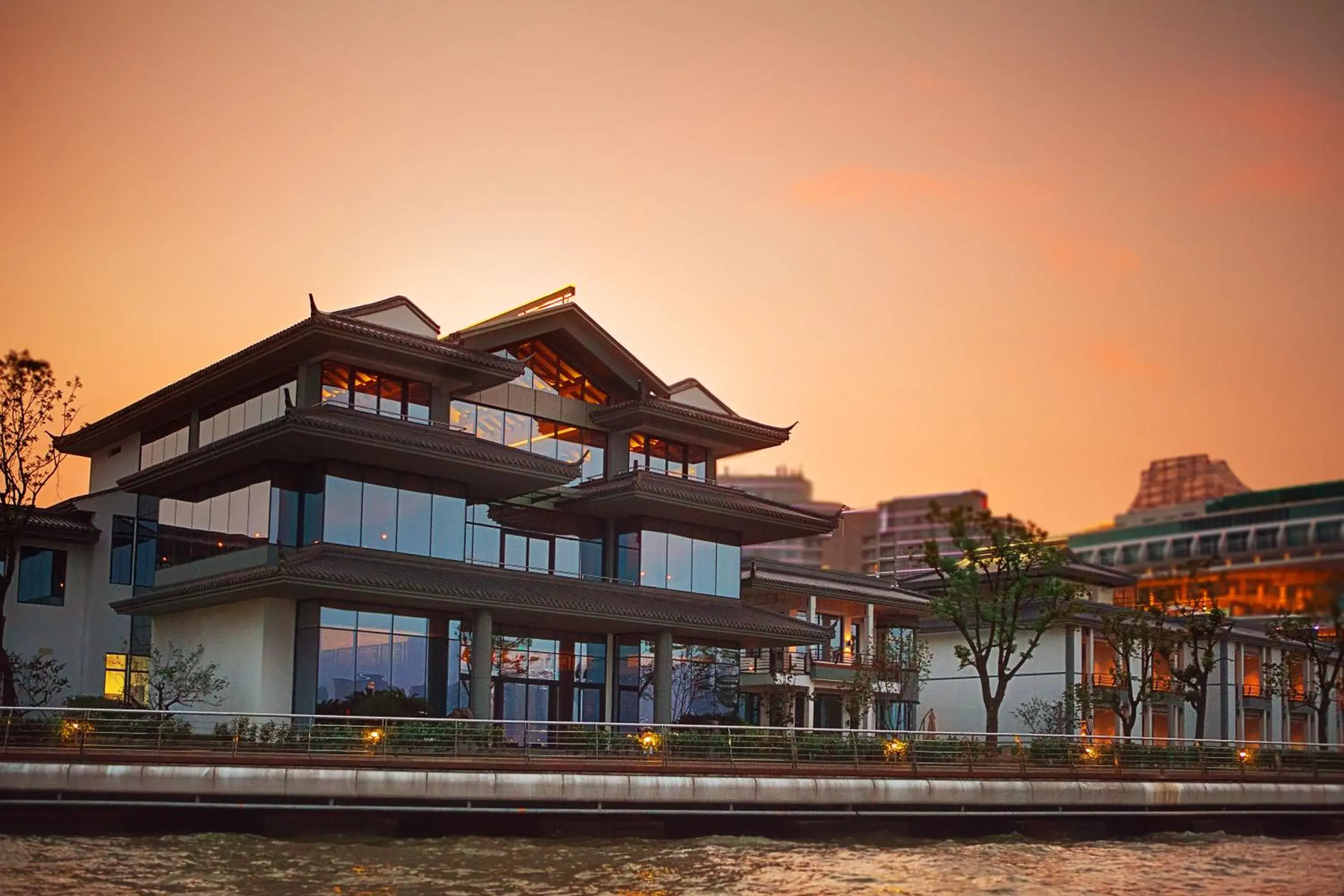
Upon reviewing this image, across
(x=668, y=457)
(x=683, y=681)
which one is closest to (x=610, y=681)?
(x=683, y=681)

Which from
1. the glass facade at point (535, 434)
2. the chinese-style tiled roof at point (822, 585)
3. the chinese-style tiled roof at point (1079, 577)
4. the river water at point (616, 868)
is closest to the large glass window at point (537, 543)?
the glass facade at point (535, 434)

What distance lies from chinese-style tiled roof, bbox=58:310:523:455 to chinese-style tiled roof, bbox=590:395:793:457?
525cm

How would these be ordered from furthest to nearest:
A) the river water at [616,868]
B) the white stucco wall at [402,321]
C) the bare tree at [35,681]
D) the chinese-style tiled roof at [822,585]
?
the chinese-style tiled roof at [822,585] → the bare tree at [35,681] → the white stucco wall at [402,321] → the river water at [616,868]

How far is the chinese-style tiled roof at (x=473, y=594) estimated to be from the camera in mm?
39156

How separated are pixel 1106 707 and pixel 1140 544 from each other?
58.1m

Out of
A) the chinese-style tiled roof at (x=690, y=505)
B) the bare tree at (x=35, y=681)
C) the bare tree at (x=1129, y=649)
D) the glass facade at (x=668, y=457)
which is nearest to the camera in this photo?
the bare tree at (x=35, y=681)

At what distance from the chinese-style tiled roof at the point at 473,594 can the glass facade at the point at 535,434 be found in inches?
153

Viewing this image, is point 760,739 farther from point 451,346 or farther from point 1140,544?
point 1140,544

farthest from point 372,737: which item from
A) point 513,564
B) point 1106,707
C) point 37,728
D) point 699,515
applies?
point 1106,707

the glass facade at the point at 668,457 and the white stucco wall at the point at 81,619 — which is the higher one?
the glass facade at the point at 668,457

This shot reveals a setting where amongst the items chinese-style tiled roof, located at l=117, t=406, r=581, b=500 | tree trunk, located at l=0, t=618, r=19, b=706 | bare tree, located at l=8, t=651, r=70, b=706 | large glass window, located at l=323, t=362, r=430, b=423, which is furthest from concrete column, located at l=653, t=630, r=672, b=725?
tree trunk, located at l=0, t=618, r=19, b=706

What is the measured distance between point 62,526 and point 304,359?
11.0m

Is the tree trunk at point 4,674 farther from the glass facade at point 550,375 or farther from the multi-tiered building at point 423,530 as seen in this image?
the glass facade at point 550,375

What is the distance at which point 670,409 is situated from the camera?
164 ft
